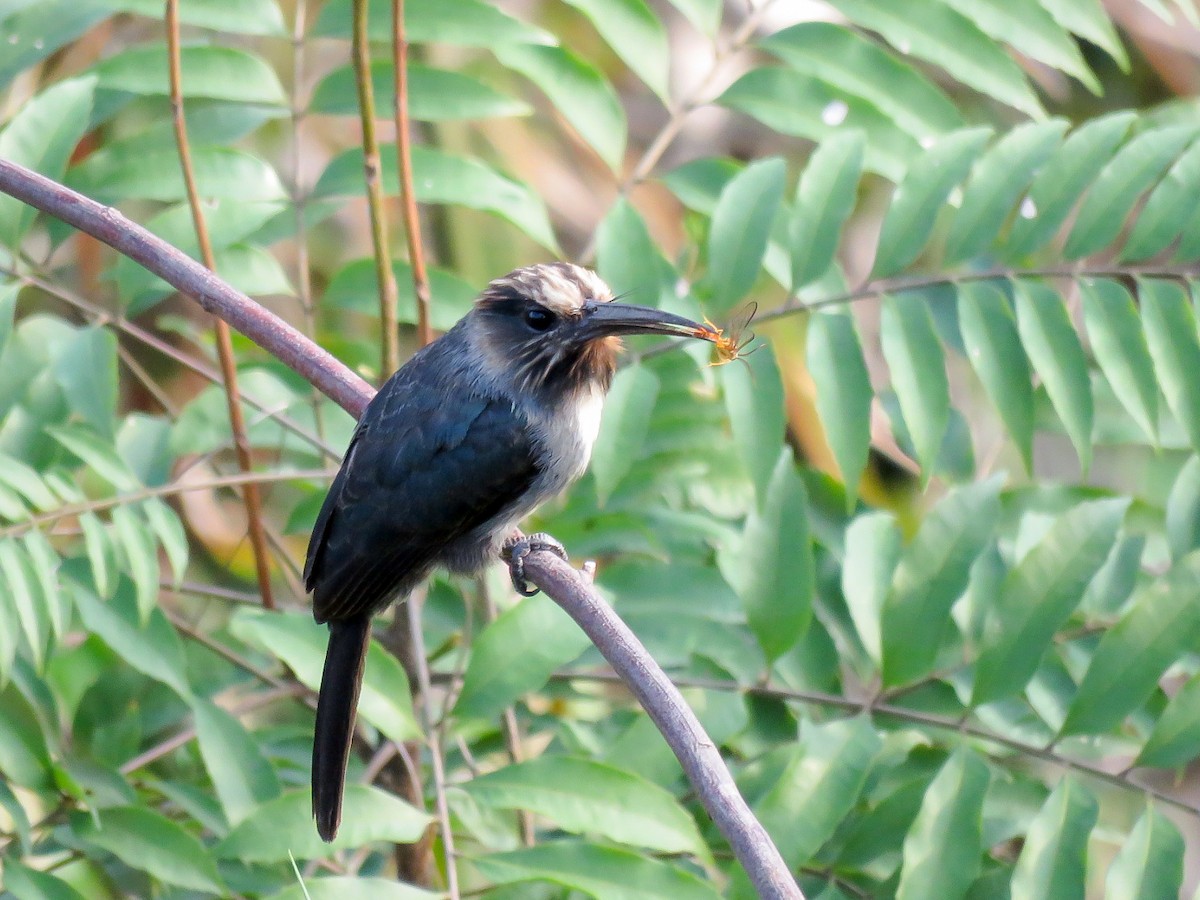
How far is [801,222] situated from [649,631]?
0.82 metres

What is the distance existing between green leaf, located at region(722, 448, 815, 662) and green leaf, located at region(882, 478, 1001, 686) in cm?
15

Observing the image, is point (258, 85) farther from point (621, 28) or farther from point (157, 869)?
point (157, 869)

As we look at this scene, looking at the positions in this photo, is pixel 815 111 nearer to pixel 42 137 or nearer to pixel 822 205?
pixel 822 205

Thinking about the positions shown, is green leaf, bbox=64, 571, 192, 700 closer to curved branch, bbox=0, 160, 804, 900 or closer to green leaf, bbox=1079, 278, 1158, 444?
curved branch, bbox=0, 160, 804, 900

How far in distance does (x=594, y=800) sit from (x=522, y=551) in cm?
54

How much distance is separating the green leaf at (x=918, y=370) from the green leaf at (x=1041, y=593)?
0.26m

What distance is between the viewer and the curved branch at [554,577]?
155 cm

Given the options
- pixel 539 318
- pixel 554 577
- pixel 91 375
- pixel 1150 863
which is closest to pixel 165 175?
pixel 91 375

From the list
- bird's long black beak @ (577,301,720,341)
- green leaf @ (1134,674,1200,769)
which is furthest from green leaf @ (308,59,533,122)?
green leaf @ (1134,674,1200,769)

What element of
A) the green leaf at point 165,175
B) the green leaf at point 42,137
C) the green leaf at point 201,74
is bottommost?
the green leaf at point 165,175

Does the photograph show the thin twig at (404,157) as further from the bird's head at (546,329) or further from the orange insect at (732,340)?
the orange insect at (732,340)

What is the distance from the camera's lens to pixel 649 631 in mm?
2617

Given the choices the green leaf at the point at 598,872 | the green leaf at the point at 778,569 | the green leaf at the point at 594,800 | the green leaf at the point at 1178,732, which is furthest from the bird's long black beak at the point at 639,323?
the green leaf at the point at 1178,732

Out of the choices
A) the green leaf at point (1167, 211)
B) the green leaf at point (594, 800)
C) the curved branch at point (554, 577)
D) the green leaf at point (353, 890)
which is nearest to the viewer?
the curved branch at point (554, 577)
